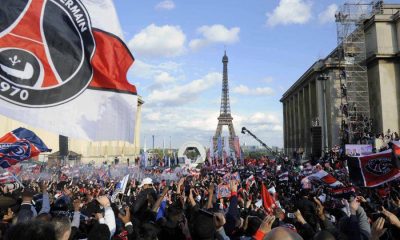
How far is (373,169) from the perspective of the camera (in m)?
10.6

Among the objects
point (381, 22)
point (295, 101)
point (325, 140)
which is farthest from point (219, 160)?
point (295, 101)

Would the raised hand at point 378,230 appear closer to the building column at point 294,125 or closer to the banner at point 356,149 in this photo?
the banner at point 356,149

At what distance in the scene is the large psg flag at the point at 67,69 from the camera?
5246 mm

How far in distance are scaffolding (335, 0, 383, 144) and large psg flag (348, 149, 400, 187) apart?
109ft

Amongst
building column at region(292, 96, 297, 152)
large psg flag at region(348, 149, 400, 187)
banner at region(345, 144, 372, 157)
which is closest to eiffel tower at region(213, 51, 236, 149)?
building column at region(292, 96, 297, 152)

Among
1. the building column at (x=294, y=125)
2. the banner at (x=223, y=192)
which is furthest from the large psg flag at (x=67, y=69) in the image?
the building column at (x=294, y=125)

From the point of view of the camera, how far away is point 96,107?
221 inches

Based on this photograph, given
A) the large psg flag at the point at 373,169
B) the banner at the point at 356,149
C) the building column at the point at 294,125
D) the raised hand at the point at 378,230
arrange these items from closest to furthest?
the raised hand at the point at 378,230
the large psg flag at the point at 373,169
the banner at the point at 356,149
the building column at the point at 294,125

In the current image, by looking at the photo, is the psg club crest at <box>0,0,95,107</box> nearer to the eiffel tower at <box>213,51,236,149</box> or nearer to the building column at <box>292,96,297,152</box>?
the building column at <box>292,96,297,152</box>

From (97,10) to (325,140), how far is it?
161 feet

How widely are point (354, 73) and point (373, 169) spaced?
3726cm

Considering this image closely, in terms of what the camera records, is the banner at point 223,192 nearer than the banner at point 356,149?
Yes

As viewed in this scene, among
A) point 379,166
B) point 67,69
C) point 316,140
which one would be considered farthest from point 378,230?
point 316,140

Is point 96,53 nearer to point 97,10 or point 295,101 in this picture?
point 97,10
